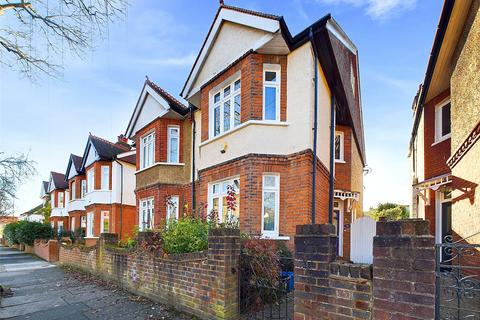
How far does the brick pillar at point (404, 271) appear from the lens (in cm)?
274

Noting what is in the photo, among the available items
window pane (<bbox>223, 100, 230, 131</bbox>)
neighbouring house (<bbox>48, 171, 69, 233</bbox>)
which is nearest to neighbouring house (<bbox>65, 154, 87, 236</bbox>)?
neighbouring house (<bbox>48, 171, 69, 233</bbox>)

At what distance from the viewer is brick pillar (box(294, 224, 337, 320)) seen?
11.7ft

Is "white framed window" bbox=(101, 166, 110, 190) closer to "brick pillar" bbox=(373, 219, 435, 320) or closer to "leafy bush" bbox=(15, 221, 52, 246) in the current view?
"leafy bush" bbox=(15, 221, 52, 246)

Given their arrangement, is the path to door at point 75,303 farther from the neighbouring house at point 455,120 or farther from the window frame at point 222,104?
the neighbouring house at point 455,120

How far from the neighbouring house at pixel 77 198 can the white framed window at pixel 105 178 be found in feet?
16.5

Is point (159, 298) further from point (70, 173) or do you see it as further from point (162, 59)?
point (70, 173)

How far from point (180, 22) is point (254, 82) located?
263cm

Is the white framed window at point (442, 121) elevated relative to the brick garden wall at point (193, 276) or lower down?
elevated

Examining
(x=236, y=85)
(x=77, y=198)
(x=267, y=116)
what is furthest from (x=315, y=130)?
(x=77, y=198)

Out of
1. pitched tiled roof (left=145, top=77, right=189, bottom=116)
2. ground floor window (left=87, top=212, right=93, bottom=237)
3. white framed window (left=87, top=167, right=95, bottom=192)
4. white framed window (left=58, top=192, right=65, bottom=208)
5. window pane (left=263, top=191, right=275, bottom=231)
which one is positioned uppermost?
pitched tiled roof (left=145, top=77, right=189, bottom=116)

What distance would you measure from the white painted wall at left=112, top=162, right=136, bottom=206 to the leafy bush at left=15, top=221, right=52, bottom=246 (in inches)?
342

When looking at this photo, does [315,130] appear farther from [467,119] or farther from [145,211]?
[145,211]

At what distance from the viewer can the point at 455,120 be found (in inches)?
350

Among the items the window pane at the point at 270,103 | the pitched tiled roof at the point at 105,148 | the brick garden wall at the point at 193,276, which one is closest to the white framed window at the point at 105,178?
the pitched tiled roof at the point at 105,148
